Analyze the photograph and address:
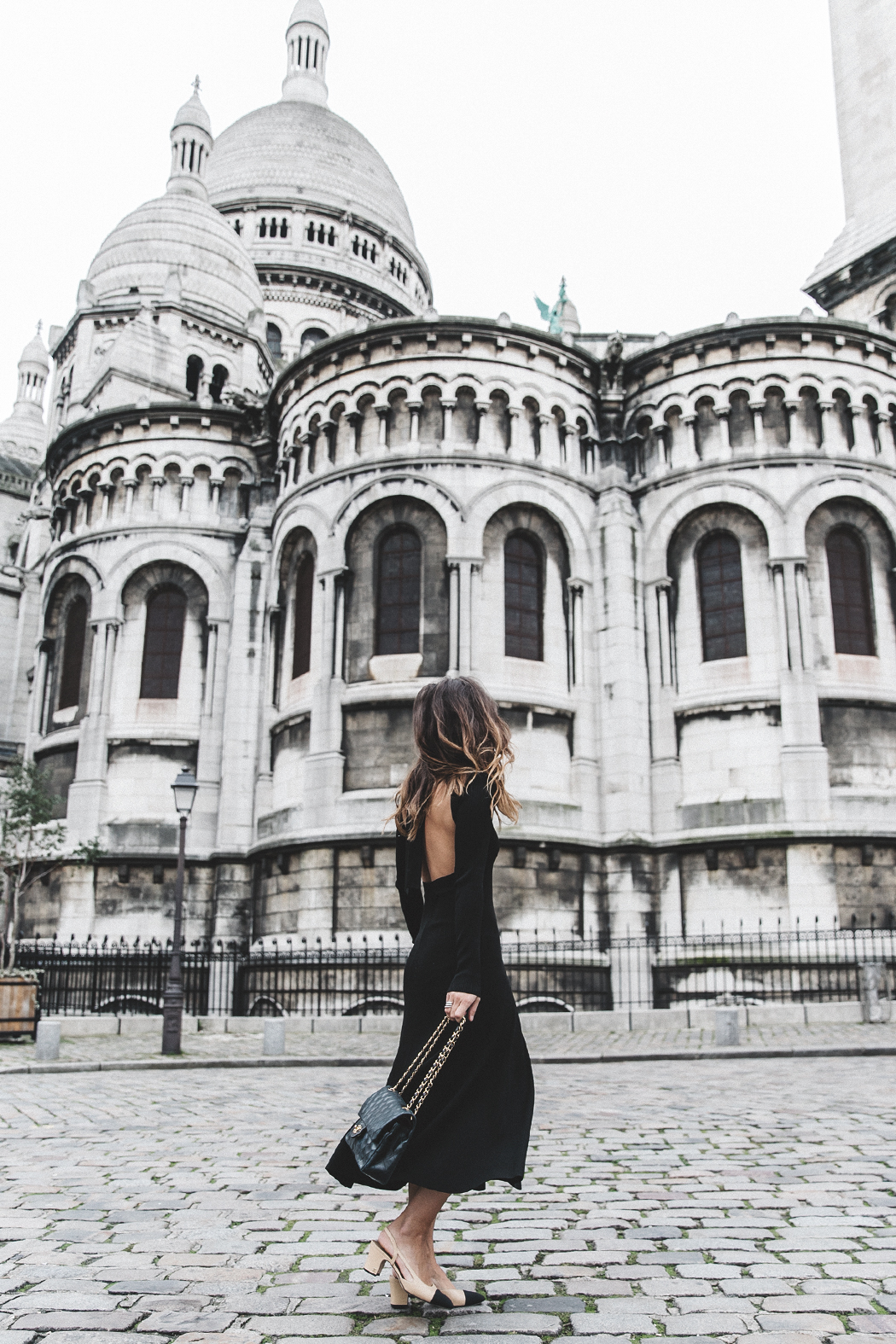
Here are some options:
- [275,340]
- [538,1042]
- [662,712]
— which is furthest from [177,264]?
[538,1042]

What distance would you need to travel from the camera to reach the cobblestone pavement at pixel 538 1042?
14.1 metres

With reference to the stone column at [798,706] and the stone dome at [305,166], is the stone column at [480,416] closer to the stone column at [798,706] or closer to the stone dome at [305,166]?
the stone column at [798,706]

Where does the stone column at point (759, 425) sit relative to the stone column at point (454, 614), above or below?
above

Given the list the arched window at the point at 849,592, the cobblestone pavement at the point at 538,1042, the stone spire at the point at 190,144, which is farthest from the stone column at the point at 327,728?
the stone spire at the point at 190,144

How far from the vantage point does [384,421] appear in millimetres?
23672

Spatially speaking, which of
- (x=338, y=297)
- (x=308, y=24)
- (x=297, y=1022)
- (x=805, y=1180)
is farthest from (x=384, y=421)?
(x=308, y=24)

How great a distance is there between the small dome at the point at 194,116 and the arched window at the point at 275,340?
8.44 meters

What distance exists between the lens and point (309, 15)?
6631 centimetres

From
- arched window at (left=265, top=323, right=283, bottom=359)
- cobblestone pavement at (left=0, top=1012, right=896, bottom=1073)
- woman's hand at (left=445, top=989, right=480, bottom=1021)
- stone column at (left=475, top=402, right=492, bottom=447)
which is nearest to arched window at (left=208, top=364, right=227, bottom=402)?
arched window at (left=265, top=323, right=283, bottom=359)

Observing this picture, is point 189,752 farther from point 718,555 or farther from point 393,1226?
point 393,1226

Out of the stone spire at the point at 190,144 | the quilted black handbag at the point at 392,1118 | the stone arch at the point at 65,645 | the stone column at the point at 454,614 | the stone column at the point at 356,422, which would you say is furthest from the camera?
the stone spire at the point at 190,144

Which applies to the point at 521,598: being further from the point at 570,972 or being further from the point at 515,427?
the point at 570,972

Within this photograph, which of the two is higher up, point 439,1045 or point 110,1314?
point 439,1045

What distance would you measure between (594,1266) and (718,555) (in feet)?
67.6
